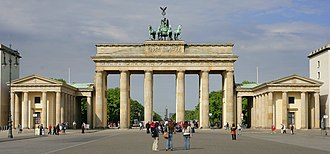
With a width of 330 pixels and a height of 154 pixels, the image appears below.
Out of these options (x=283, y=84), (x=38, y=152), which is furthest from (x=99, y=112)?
(x=38, y=152)

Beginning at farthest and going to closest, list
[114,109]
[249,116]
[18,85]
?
[114,109]
[249,116]
[18,85]

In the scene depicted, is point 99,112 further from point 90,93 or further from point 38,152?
point 38,152

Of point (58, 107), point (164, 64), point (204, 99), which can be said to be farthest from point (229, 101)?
point (58, 107)

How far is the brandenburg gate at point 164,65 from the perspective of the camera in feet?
358

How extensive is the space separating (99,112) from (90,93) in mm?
5247

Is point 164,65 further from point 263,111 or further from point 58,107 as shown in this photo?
point 58,107

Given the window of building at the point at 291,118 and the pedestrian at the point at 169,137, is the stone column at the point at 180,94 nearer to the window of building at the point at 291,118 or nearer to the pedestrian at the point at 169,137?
the window of building at the point at 291,118

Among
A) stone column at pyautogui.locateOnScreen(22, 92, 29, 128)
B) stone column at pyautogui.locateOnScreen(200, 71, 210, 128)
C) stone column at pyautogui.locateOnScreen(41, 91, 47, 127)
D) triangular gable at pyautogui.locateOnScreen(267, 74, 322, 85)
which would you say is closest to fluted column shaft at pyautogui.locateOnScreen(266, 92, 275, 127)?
triangular gable at pyautogui.locateOnScreen(267, 74, 322, 85)

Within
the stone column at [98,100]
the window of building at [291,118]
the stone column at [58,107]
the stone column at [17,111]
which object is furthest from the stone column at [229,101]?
the stone column at [17,111]

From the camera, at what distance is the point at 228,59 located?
109 meters

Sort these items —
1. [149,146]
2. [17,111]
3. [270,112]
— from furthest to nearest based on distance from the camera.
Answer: [17,111] < [270,112] < [149,146]

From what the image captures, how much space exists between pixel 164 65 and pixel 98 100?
1353 cm

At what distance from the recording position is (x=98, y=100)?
11006cm

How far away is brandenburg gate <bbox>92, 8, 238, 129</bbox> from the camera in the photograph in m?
109
